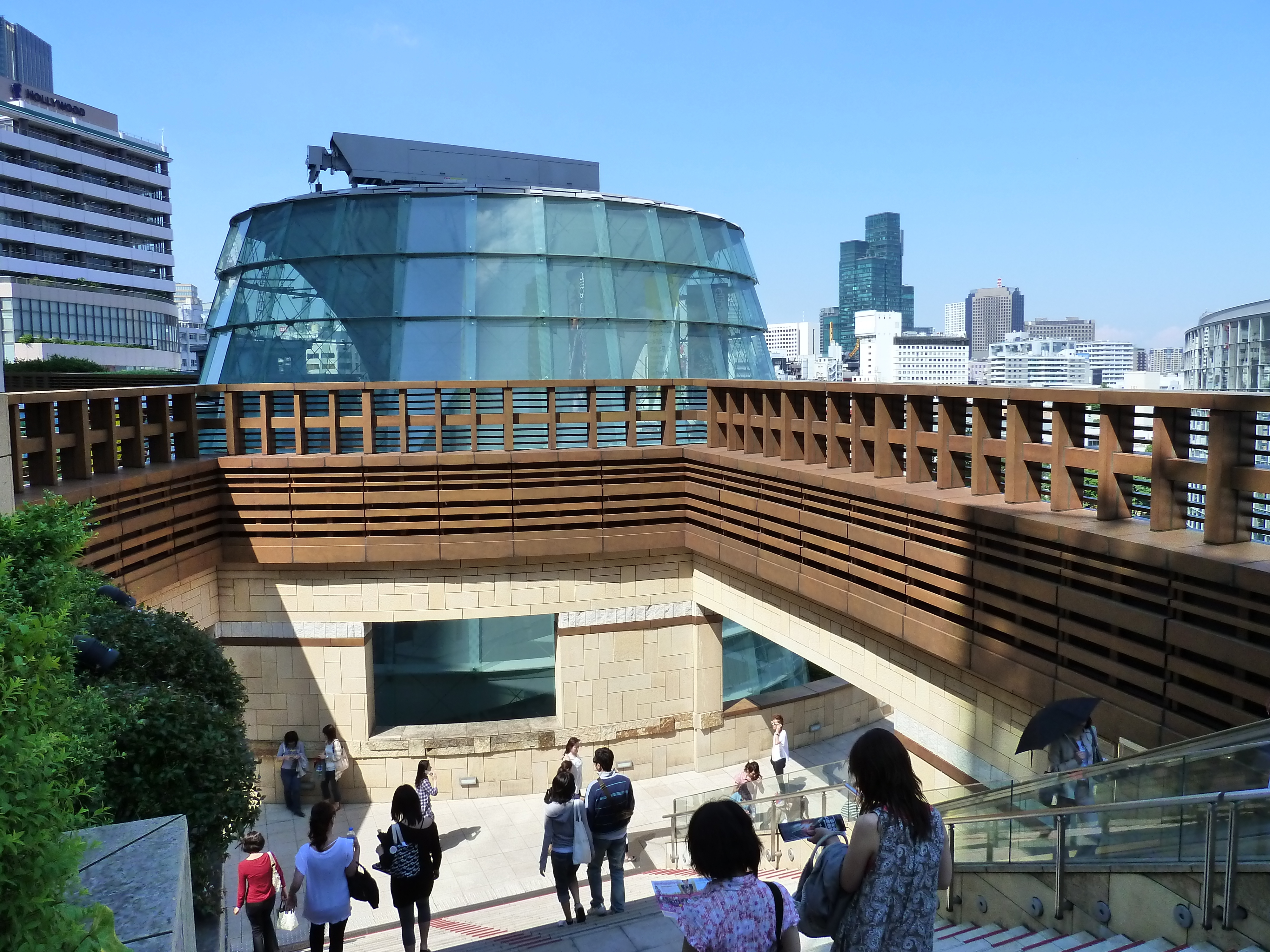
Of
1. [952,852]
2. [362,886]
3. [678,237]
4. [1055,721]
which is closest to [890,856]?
[952,852]

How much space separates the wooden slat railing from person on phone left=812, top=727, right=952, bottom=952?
4.40 metres

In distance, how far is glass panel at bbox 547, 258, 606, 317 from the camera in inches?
680

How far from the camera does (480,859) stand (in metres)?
12.5

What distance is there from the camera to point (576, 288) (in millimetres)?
17391

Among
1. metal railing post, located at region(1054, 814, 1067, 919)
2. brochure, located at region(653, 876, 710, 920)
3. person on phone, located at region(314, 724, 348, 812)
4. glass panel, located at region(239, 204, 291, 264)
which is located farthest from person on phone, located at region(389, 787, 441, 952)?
glass panel, located at region(239, 204, 291, 264)

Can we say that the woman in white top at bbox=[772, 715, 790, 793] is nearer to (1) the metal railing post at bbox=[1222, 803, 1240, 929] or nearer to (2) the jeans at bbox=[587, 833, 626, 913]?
(2) the jeans at bbox=[587, 833, 626, 913]

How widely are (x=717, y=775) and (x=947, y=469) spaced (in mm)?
7582

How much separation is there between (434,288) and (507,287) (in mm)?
1285

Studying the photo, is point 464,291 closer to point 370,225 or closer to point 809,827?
point 370,225

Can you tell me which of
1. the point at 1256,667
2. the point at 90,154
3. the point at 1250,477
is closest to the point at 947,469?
the point at 1250,477

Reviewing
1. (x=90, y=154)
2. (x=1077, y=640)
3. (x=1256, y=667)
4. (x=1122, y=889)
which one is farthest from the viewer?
(x=90, y=154)

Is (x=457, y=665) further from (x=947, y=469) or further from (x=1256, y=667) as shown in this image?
(x=1256, y=667)

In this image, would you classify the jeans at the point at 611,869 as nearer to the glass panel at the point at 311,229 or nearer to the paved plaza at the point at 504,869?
the paved plaza at the point at 504,869

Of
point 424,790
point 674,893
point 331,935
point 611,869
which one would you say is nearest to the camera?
point 674,893
